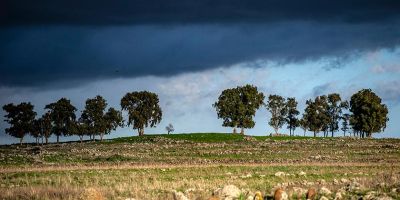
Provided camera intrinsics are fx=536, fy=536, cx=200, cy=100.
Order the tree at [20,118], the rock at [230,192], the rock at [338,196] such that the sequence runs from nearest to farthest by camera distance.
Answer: the rock at [338,196] → the rock at [230,192] → the tree at [20,118]

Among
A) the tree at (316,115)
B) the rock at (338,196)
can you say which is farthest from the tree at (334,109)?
the rock at (338,196)

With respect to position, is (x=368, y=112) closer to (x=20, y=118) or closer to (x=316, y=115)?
(x=316, y=115)

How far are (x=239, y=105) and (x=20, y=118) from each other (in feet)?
175

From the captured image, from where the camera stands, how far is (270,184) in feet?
89.0

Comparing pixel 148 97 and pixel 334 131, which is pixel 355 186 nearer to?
pixel 148 97

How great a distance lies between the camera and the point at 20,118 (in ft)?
427

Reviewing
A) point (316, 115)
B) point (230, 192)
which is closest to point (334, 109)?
point (316, 115)

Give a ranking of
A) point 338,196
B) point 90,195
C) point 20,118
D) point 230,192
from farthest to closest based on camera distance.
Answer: point 20,118
point 230,192
point 90,195
point 338,196

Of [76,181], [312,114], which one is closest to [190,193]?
[76,181]

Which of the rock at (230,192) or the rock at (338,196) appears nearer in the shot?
the rock at (338,196)

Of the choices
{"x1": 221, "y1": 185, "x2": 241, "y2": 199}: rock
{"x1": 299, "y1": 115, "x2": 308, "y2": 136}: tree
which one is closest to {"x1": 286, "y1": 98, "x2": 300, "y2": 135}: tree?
{"x1": 299, "y1": 115, "x2": 308, "y2": 136}: tree

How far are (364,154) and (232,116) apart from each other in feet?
241

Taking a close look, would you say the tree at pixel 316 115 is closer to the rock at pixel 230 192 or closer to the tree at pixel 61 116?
the tree at pixel 61 116

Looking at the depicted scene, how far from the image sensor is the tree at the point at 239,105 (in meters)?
131
